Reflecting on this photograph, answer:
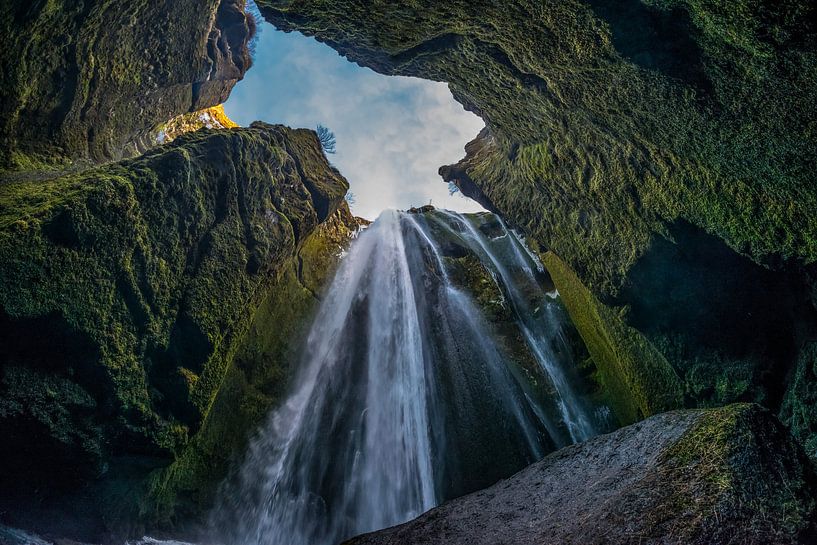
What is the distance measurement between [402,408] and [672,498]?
282 inches

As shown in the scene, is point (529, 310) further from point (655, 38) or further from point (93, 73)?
point (93, 73)

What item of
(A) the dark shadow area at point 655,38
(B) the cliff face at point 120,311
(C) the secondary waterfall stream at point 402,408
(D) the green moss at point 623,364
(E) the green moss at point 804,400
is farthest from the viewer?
(D) the green moss at point 623,364

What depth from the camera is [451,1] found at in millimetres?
6008

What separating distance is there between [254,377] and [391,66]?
24.7ft

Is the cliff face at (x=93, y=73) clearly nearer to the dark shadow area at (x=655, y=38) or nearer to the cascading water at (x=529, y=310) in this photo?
the dark shadow area at (x=655, y=38)

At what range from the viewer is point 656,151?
644cm

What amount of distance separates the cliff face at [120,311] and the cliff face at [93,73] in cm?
108

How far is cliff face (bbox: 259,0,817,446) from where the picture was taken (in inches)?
174

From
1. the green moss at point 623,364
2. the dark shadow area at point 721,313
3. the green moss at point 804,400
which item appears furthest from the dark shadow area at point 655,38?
the green moss at point 623,364

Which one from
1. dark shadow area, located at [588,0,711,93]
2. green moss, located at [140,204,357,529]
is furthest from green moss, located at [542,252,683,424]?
green moss, located at [140,204,357,529]

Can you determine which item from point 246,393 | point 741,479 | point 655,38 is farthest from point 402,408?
point 655,38

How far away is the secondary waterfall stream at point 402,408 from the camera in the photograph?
25.5 ft

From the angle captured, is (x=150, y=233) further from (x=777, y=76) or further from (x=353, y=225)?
(x=353, y=225)

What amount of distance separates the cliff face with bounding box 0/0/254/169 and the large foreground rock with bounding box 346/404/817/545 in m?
6.35
